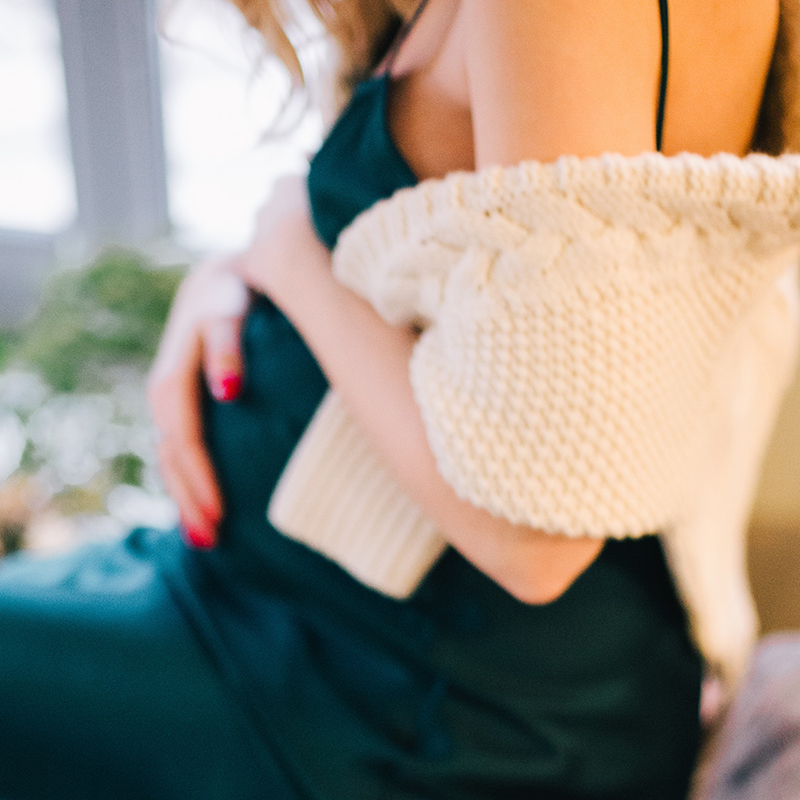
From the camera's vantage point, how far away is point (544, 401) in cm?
36

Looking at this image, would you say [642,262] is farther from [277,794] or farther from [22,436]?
[22,436]

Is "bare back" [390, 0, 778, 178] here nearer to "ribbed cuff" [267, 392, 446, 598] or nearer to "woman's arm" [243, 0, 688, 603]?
"woman's arm" [243, 0, 688, 603]

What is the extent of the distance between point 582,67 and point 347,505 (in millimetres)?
367

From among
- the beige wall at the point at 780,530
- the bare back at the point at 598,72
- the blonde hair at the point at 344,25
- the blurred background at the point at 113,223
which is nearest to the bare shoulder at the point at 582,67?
the bare back at the point at 598,72

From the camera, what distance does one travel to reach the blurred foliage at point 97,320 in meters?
1.14

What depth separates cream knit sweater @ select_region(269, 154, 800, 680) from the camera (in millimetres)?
343

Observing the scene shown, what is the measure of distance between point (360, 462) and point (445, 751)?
9.8 inches

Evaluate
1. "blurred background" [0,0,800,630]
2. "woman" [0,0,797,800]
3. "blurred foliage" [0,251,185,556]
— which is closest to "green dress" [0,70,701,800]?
"woman" [0,0,797,800]

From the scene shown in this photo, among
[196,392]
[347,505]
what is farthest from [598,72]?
[196,392]

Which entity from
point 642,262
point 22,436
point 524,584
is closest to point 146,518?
point 22,436

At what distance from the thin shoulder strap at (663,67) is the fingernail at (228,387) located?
41 centimetres

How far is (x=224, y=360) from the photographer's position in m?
0.58

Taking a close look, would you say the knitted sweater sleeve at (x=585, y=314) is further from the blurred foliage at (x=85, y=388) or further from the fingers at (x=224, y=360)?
the blurred foliage at (x=85, y=388)

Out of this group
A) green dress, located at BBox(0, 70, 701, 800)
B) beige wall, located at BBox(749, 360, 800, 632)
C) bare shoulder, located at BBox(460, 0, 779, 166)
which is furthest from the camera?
beige wall, located at BBox(749, 360, 800, 632)
